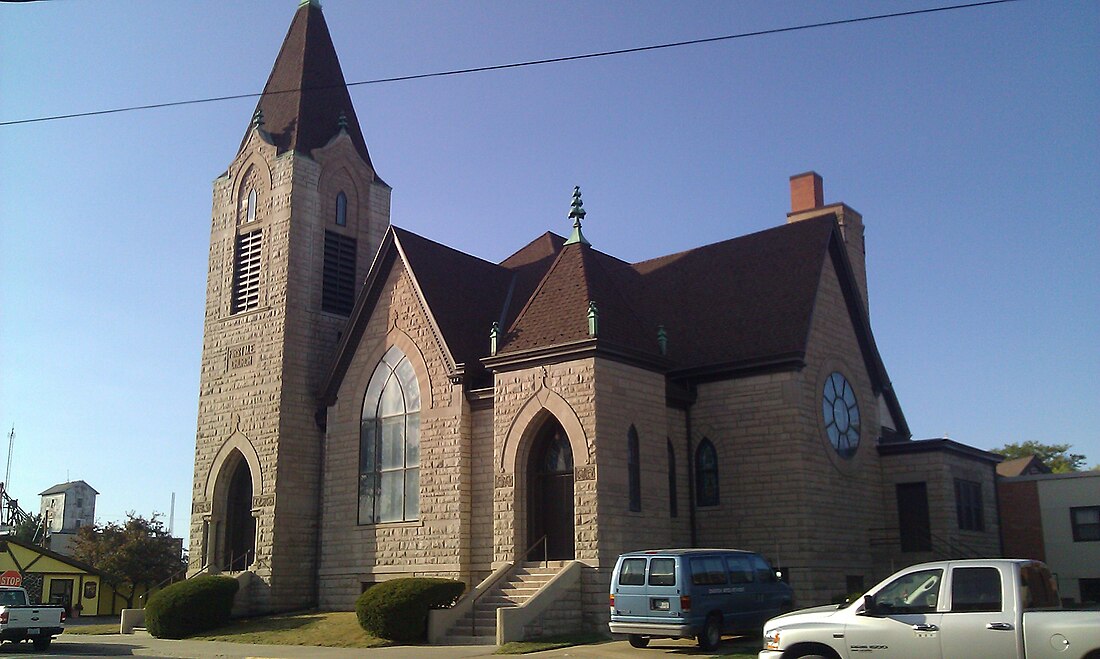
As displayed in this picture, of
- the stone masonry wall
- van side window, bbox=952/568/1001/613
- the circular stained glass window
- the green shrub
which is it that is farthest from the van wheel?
the stone masonry wall

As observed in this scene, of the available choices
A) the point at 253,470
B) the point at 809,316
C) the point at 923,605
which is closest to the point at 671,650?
the point at 923,605

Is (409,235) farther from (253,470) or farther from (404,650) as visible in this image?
(404,650)

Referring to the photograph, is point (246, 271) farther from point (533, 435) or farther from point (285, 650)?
point (285, 650)

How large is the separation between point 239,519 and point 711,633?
19659 mm

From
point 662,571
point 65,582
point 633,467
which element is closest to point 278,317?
point 633,467

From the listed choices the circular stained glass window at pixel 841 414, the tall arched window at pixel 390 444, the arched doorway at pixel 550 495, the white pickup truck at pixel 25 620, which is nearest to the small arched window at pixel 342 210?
the tall arched window at pixel 390 444

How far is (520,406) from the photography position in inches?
1027

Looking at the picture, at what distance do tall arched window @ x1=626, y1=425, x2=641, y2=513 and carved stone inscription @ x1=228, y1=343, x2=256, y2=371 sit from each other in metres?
13.9

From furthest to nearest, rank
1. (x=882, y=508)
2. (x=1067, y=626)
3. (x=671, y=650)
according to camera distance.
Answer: (x=882, y=508)
(x=671, y=650)
(x=1067, y=626)

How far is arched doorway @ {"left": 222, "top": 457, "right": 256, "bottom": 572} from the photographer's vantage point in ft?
108

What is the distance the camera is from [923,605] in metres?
11.9

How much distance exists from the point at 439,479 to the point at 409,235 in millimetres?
7919

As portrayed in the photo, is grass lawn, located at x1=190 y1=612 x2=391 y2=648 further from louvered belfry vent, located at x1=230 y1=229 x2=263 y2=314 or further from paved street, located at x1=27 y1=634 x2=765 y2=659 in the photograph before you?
louvered belfry vent, located at x1=230 y1=229 x2=263 y2=314

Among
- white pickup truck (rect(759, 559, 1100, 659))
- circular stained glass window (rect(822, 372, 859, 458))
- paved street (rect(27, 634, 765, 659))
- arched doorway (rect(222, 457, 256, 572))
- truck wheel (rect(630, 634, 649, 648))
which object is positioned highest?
circular stained glass window (rect(822, 372, 859, 458))
